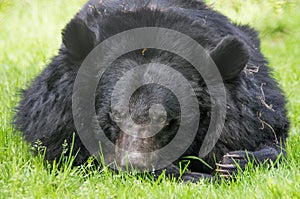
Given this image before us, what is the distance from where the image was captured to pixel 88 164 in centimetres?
444

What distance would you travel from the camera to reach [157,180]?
13.7ft

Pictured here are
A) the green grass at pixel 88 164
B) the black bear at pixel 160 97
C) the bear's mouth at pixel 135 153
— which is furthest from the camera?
the black bear at pixel 160 97

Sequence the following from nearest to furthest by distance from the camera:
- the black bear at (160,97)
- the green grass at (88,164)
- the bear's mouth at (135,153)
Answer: the green grass at (88,164), the bear's mouth at (135,153), the black bear at (160,97)

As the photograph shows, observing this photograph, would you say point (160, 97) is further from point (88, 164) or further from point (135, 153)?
point (88, 164)

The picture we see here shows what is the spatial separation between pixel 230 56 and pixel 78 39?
1.22 meters

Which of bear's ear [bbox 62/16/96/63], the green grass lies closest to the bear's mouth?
the green grass

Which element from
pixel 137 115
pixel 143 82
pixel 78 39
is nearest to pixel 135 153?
pixel 137 115

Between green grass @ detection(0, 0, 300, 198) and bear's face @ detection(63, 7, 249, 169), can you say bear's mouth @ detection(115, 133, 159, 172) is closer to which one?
bear's face @ detection(63, 7, 249, 169)

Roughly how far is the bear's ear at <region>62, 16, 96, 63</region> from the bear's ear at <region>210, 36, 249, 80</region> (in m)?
0.99

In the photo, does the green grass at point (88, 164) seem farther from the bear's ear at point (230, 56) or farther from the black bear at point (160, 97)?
the bear's ear at point (230, 56)

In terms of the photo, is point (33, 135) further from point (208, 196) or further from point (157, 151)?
point (208, 196)

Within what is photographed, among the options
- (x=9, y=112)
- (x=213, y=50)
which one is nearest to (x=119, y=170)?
(x=213, y=50)

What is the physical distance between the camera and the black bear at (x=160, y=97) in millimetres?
4434

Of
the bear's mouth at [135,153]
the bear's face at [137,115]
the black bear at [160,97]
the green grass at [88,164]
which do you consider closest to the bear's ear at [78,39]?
the black bear at [160,97]
